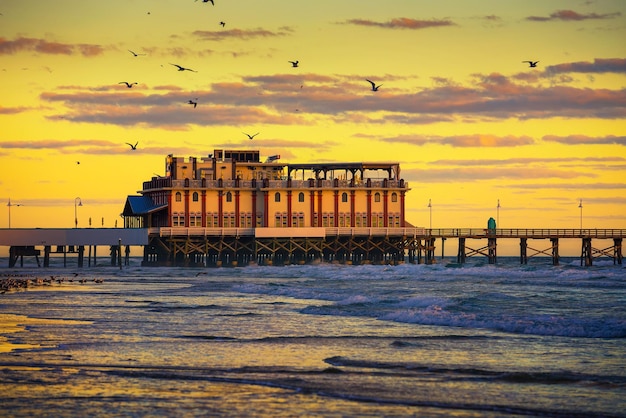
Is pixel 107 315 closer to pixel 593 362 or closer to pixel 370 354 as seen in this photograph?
pixel 370 354

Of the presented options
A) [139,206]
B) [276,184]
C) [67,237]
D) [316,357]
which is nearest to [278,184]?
[276,184]

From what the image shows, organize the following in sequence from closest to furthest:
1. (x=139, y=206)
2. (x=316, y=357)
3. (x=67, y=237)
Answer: (x=316, y=357) < (x=67, y=237) < (x=139, y=206)

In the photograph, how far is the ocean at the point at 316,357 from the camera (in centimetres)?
2150

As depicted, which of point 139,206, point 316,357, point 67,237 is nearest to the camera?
point 316,357

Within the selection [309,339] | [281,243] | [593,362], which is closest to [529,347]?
[593,362]

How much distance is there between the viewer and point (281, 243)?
114 m

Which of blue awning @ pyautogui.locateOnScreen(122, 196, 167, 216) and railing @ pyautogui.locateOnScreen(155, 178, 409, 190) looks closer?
railing @ pyautogui.locateOnScreen(155, 178, 409, 190)

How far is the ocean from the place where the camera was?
21.5m

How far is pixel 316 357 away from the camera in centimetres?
2795

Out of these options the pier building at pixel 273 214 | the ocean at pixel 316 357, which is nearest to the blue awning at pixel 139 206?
the pier building at pixel 273 214

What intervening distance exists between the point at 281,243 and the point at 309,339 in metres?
82.0

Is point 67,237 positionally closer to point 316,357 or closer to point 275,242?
point 275,242

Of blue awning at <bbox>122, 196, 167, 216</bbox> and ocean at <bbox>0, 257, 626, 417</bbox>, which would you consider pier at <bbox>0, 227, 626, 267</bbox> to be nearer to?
blue awning at <bbox>122, 196, 167, 216</bbox>

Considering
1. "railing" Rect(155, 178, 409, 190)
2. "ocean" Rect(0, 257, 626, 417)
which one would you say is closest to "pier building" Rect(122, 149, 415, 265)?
"railing" Rect(155, 178, 409, 190)
